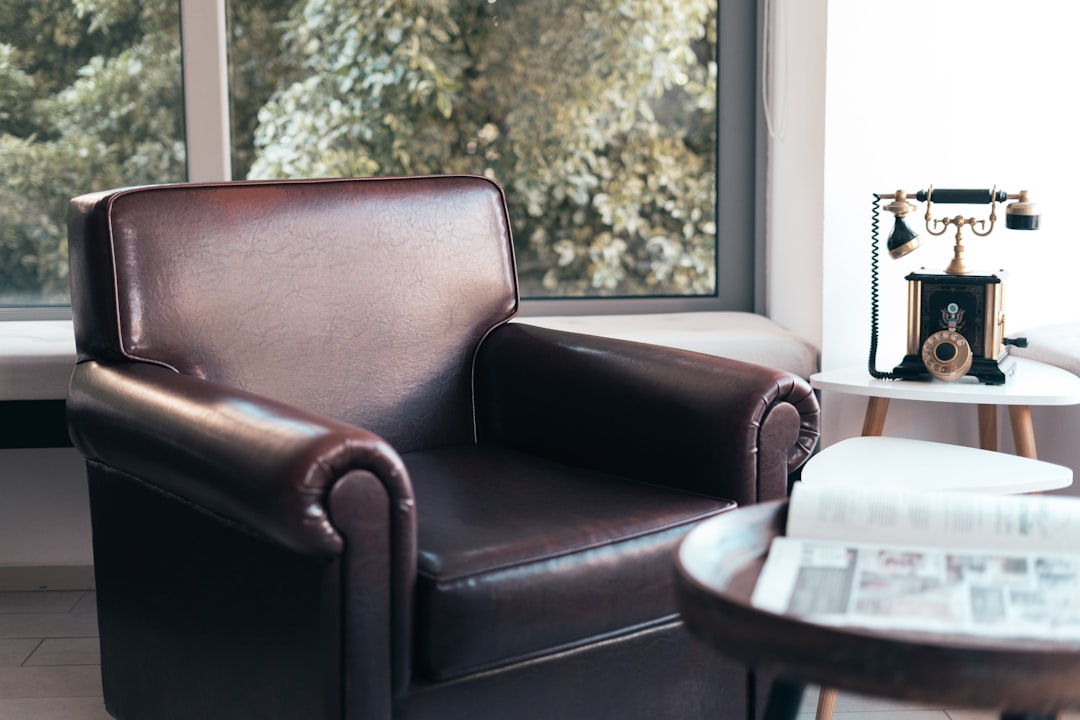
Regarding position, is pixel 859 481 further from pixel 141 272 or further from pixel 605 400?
pixel 141 272

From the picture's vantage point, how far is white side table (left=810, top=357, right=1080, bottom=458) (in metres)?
2.00

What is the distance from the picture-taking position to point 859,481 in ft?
5.96

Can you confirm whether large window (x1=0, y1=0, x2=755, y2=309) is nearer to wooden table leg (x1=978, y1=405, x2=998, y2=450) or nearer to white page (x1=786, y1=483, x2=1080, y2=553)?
wooden table leg (x1=978, y1=405, x2=998, y2=450)

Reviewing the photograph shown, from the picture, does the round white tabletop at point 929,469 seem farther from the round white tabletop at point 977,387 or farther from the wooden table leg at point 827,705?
the wooden table leg at point 827,705

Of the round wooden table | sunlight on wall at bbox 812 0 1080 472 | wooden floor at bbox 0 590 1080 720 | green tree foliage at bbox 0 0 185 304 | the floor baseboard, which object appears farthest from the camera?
green tree foliage at bbox 0 0 185 304

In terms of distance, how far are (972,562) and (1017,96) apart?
171 centimetres

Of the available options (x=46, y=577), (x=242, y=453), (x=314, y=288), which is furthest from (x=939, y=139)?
(x=46, y=577)

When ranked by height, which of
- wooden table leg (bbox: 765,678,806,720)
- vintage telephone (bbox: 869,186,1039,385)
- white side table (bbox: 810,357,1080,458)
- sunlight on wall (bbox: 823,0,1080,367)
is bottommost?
wooden table leg (bbox: 765,678,806,720)

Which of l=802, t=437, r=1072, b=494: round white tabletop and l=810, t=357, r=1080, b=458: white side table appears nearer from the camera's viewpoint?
l=802, t=437, r=1072, b=494: round white tabletop

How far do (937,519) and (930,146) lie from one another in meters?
1.53

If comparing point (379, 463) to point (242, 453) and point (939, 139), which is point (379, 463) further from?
point (939, 139)

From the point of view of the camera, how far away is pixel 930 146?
2.42 m

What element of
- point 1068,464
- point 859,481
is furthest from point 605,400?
point 1068,464

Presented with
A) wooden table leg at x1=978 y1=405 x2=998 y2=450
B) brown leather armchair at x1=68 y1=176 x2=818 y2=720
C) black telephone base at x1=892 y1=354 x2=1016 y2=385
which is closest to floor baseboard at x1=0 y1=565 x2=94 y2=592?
brown leather armchair at x1=68 y1=176 x2=818 y2=720
